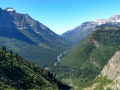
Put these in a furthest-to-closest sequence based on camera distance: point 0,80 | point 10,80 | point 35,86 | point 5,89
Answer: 1. point 35,86
2. point 10,80
3. point 0,80
4. point 5,89

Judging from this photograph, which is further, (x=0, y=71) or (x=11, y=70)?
(x=11, y=70)

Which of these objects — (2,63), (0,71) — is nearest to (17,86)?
(0,71)

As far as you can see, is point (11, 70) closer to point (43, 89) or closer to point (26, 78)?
point (26, 78)

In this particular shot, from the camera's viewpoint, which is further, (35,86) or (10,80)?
(35,86)

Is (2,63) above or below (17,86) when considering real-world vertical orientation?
above

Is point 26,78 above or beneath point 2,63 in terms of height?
beneath

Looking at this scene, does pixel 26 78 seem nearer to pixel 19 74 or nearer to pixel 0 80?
pixel 19 74

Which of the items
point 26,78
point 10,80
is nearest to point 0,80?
point 10,80

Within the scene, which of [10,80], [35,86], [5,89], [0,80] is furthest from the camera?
[35,86]
